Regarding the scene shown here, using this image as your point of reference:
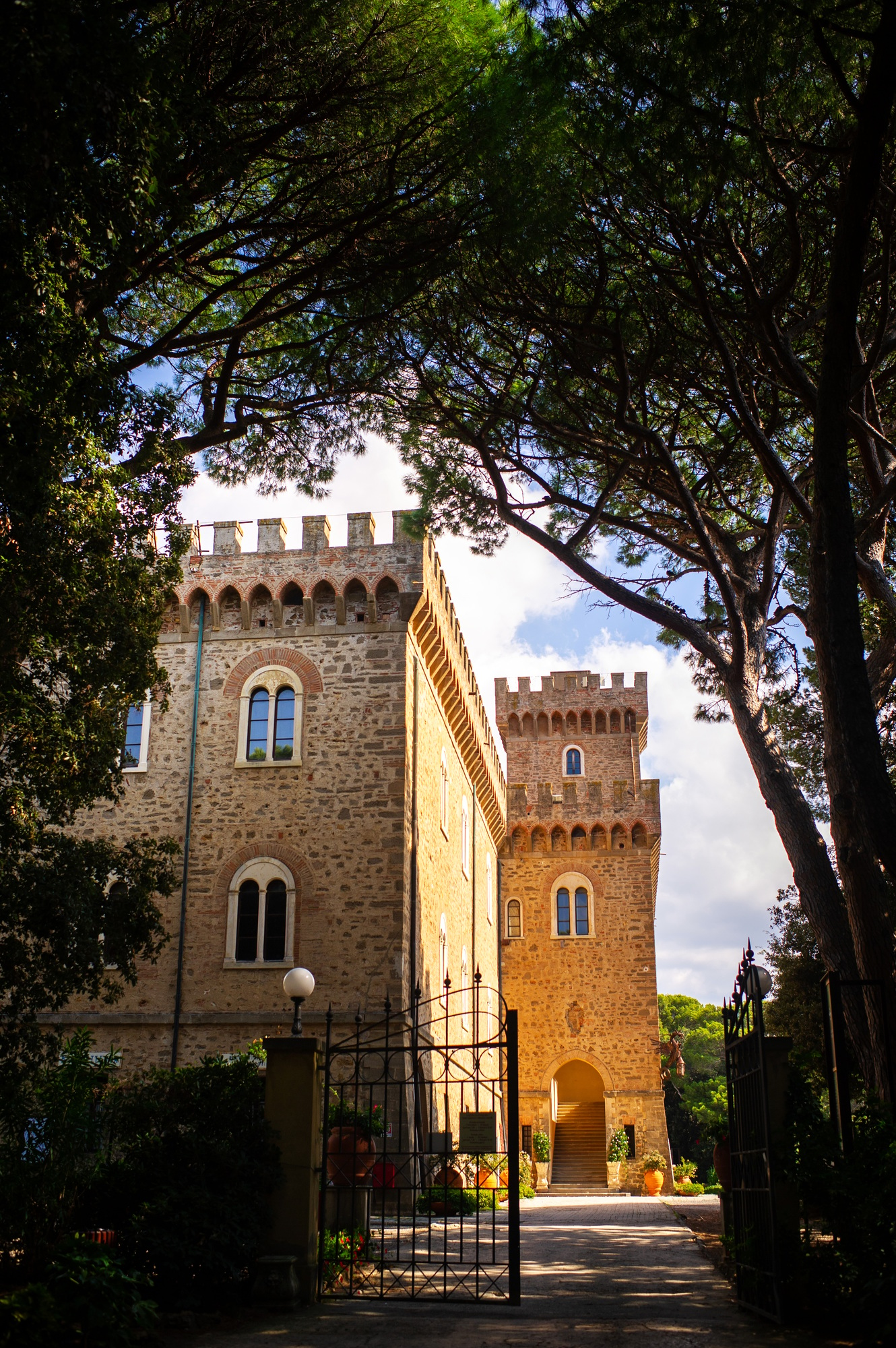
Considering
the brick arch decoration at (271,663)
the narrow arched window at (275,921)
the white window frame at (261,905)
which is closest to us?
the white window frame at (261,905)

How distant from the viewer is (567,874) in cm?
3105

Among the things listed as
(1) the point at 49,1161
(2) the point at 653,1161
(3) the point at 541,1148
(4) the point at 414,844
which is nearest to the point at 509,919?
(3) the point at 541,1148

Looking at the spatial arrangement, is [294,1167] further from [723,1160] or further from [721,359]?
[721,359]

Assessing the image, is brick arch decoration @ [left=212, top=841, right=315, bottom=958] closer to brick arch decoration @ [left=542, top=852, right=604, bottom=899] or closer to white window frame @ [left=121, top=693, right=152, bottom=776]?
white window frame @ [left=121, top=693, right=152, bottom=776]

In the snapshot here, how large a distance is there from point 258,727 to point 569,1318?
11.6 m

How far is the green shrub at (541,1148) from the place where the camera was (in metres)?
27.3

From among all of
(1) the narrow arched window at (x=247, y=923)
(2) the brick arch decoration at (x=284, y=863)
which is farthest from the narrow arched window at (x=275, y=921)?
(2) the brick arch decoration at (x=284, y=863)

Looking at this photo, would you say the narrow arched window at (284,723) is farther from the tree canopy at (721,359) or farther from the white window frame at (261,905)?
the tree canopy at (721,359)

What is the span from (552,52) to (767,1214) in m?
8.36

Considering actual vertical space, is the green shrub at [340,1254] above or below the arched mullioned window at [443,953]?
below

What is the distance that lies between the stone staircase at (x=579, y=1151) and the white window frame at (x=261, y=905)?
48.2ft

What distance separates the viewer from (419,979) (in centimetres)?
1667

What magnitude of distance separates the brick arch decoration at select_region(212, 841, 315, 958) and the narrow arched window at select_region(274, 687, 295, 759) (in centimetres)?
143

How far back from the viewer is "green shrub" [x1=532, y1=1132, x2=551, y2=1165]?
27.3m
